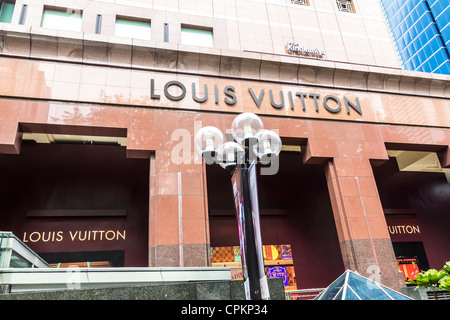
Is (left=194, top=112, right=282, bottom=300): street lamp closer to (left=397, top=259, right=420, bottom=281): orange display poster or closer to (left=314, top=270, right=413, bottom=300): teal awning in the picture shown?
(left=314, top=270, right=413, bottom=300): teal awning

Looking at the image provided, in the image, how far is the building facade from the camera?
38.4 ft

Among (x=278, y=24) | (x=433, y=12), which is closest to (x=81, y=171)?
(x=278, y=24)

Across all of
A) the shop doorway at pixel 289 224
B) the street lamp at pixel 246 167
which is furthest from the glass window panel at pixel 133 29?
the street lamp at pixel 246 167

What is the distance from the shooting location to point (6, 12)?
46.8ft

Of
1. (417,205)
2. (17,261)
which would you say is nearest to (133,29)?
(17,261)

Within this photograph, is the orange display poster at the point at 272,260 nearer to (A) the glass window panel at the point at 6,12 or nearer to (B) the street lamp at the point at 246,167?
(B) the street lamp at the point at 246,167

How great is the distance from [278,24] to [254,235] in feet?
48.1

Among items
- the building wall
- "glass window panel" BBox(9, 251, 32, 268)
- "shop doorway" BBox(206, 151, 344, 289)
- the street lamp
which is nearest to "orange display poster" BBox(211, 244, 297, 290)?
"shop doorway" BBox(206, 151, 344, 289)

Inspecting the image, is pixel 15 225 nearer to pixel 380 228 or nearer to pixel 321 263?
pixel 321 263

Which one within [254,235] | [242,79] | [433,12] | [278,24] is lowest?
[254,235]

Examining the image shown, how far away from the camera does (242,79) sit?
13.9 m

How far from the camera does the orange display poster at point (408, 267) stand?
16750 mm

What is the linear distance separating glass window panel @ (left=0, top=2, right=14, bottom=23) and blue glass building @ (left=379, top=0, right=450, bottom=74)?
52.7 metres

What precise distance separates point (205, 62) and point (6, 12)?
349 inches
